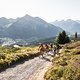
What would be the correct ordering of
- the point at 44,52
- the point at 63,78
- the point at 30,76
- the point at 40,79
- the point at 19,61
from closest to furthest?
the point at 63,78, the point at 40,79, the point at 30,76, the point at 19,61, the point at 44,52

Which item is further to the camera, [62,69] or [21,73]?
[21,73]

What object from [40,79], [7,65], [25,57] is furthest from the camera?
[25,57]

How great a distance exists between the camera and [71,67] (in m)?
24.1

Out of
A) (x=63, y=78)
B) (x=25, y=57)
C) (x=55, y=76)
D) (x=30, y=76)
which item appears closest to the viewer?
(x=63, y=78)

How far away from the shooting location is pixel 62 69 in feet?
80.8

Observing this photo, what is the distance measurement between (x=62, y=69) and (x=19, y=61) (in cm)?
1791

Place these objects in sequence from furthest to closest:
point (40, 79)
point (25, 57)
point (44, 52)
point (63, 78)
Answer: point (44, 52), point (25, 57), point (40, 79), point (63, 78)

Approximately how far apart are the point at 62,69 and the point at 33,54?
2670 cm

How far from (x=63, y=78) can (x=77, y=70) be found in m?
2.04

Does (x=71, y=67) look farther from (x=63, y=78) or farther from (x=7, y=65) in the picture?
(x=7, y=65)

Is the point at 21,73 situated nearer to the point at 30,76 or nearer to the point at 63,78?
the point at 30,76

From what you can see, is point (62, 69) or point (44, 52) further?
point (44, 52)

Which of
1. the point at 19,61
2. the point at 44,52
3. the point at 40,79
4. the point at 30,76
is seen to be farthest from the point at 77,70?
the point at 44,52

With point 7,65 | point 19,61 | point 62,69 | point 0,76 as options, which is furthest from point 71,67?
point 19,61
